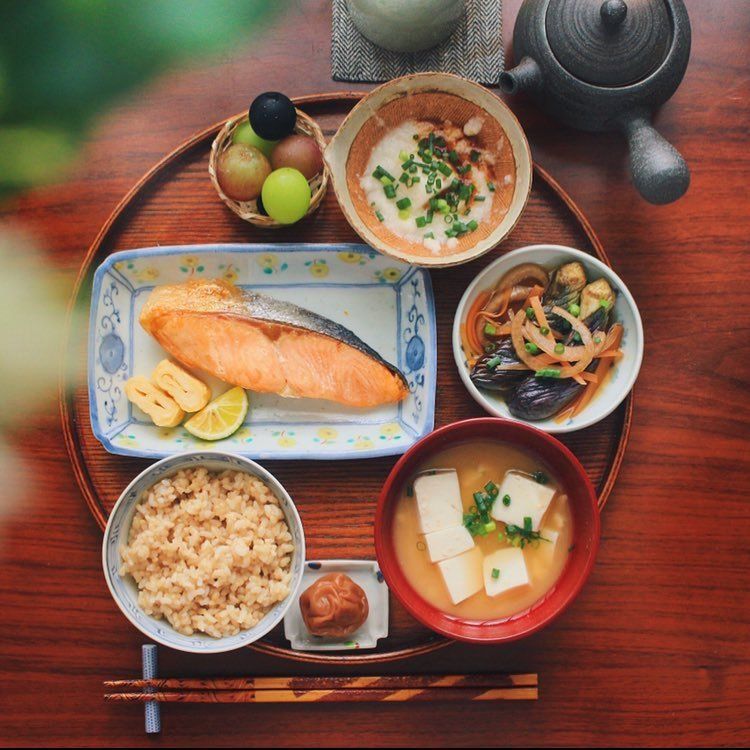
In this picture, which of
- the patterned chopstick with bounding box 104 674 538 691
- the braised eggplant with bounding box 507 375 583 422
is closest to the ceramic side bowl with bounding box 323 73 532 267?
the braised eggplant with bounding box 507 375 583 422

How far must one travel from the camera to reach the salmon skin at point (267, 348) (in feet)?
5.79

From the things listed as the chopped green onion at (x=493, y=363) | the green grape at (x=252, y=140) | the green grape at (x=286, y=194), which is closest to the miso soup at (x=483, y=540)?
the chopped green onion at (x=493, y=363)

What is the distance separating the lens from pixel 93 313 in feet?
5.78

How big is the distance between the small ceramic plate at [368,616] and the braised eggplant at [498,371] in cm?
52

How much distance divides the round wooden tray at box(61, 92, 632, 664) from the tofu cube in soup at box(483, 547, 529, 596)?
197 mm

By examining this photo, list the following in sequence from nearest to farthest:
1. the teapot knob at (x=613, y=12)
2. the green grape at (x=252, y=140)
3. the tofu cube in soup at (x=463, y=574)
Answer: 1. the teapot knob at (x=613, y=12)
2. the tofu cube in soup at (x=463, y=574)
3. the green grape at (x=252, y=140)

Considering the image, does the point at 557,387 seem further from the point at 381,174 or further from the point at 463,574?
the point at 381,174

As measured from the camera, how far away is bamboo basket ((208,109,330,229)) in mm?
1748

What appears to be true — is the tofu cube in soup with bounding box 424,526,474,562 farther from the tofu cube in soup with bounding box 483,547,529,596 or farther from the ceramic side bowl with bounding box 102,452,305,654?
the ceramic side bowl with bounding box 102,452,305,654

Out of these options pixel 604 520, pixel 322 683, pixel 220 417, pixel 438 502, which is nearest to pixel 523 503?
pixel 438 502

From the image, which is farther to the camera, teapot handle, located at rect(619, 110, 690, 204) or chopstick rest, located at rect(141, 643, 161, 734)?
chopstick rest, located at rect(141, 643, 161, 734)

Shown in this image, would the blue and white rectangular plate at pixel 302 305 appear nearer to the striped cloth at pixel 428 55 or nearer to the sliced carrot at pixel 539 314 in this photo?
the sliced carrot at pixel 539 314

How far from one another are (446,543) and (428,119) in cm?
105

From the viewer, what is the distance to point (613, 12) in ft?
5.08
